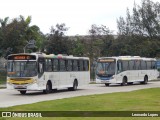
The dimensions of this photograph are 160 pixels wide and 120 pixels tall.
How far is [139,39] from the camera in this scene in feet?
255

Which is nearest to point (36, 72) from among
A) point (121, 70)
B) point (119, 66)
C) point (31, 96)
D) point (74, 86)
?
point (31, 96)

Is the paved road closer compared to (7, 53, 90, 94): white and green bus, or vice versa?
the paved road

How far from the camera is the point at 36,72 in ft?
94.6

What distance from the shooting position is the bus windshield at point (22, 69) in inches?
1131

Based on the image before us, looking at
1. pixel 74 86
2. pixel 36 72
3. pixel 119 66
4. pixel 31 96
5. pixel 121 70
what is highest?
pixel 119 66

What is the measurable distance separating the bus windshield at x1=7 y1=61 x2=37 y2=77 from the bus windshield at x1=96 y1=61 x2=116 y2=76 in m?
14.2

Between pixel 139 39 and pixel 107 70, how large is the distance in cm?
3669

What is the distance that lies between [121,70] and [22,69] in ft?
53.2

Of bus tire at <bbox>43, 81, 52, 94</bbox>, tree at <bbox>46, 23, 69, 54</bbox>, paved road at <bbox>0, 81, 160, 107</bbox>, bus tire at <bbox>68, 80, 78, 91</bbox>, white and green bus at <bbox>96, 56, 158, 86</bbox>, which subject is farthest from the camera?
tree at <bbox>46, 23, 69, 54</bbox>

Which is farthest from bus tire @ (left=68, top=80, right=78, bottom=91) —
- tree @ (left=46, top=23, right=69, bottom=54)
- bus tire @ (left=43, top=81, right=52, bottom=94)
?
tree @ (left=46, top=23, right=69, bottom=54)

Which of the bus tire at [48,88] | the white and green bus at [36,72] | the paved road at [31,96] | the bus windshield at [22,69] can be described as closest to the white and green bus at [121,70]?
the white and green bus at [36,72]

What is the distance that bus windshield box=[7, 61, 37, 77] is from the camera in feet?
94.2

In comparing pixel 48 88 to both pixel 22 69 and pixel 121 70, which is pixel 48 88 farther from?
pixel 121 70

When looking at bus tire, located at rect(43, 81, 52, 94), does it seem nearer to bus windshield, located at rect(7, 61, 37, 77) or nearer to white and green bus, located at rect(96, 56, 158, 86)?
bus windshield, located at rect(7, 61, 37, 77)
